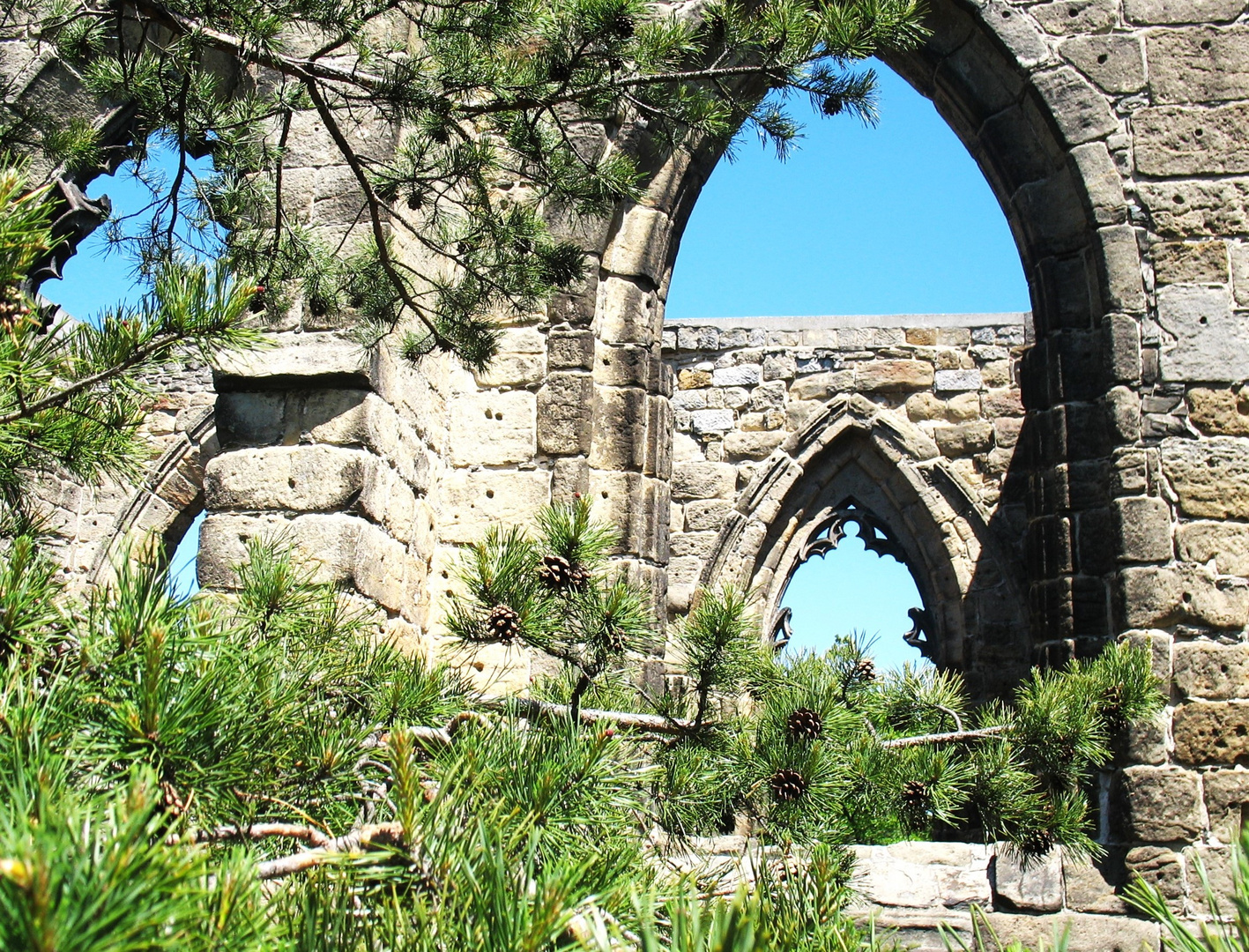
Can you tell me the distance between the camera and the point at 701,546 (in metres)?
6.95

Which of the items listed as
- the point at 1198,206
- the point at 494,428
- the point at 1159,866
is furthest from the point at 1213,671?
the point at 494,428

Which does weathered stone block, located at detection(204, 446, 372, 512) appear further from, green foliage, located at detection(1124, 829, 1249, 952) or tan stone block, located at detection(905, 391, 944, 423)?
tan stone block, located at detection(905, 391, 944, 423)

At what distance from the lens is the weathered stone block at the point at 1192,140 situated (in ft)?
12.9

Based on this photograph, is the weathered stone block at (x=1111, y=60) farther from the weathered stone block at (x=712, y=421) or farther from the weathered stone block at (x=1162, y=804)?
the weathered stone block at (x=712, y=421)

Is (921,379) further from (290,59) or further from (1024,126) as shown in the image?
(290,59)

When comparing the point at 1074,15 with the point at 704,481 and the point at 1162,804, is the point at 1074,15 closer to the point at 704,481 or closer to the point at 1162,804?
the point at 1162,804

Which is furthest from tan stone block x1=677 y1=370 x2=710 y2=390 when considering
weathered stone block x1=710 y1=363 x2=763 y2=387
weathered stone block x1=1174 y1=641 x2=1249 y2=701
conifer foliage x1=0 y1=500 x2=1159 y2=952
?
conifer foliage x1=0 y1=500 x2=1159 y2=952

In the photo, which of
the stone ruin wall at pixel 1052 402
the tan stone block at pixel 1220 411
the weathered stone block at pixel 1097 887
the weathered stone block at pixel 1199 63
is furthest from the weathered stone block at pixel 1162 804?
the weathered stone block at pixel 1199 63

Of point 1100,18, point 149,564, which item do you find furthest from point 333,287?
point 1100,18

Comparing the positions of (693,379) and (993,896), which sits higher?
(693,379)

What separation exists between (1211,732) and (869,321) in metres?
4.08

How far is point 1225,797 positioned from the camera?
3492 mm

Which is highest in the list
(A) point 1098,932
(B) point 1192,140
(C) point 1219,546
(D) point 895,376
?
(D) point 895,376

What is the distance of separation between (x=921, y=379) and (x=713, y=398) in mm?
1271
